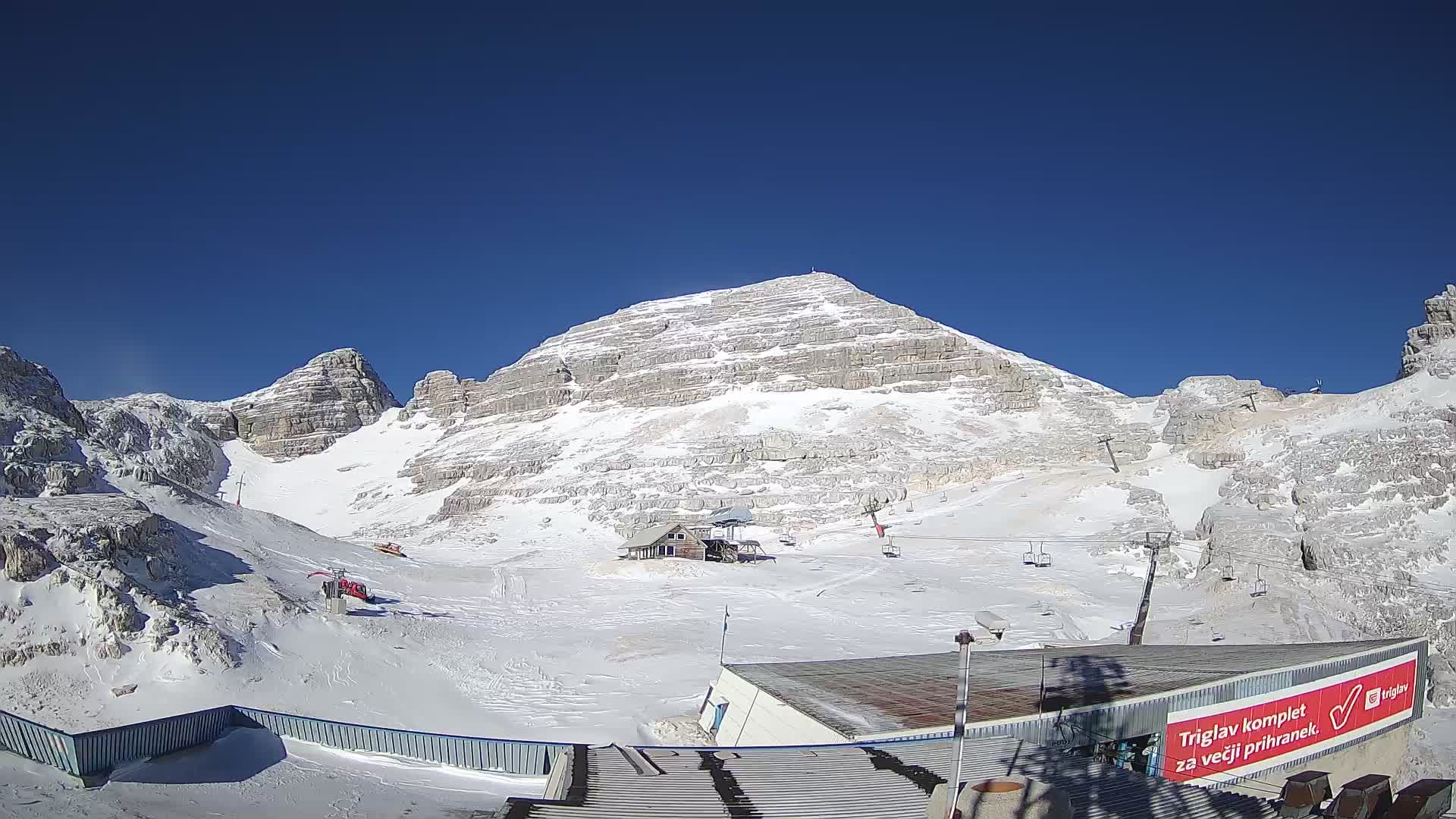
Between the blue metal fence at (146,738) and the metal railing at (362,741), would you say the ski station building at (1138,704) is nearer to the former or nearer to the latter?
the metal railing at (362,741)

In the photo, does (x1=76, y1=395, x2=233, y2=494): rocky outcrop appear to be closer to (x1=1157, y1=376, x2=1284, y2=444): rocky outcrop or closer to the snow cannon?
the snow cannon

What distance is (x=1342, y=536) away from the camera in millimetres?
32500

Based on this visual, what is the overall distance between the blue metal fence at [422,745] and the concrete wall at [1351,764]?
11715 mm

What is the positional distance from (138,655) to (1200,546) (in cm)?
4301

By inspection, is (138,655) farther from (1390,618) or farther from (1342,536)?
(1342,536)

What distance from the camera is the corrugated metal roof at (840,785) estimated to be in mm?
8641

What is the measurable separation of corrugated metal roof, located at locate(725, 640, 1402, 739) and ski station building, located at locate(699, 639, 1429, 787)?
5 centimetres

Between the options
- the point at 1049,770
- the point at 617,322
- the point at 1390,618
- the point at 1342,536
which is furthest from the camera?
the point at 617,322

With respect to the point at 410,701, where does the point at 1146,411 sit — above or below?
above

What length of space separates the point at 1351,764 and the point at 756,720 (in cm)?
1232

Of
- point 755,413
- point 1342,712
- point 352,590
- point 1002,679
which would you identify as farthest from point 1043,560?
point 755,413

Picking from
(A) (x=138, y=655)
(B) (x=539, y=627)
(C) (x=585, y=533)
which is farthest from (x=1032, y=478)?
(A) (x=138, y=655)

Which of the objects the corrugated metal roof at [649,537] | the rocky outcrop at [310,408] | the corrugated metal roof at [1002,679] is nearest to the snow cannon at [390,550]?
the corrugated metal roof at [649,537]

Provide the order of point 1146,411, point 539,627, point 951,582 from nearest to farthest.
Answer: point 539,627
point 951,582
point 1146,411
